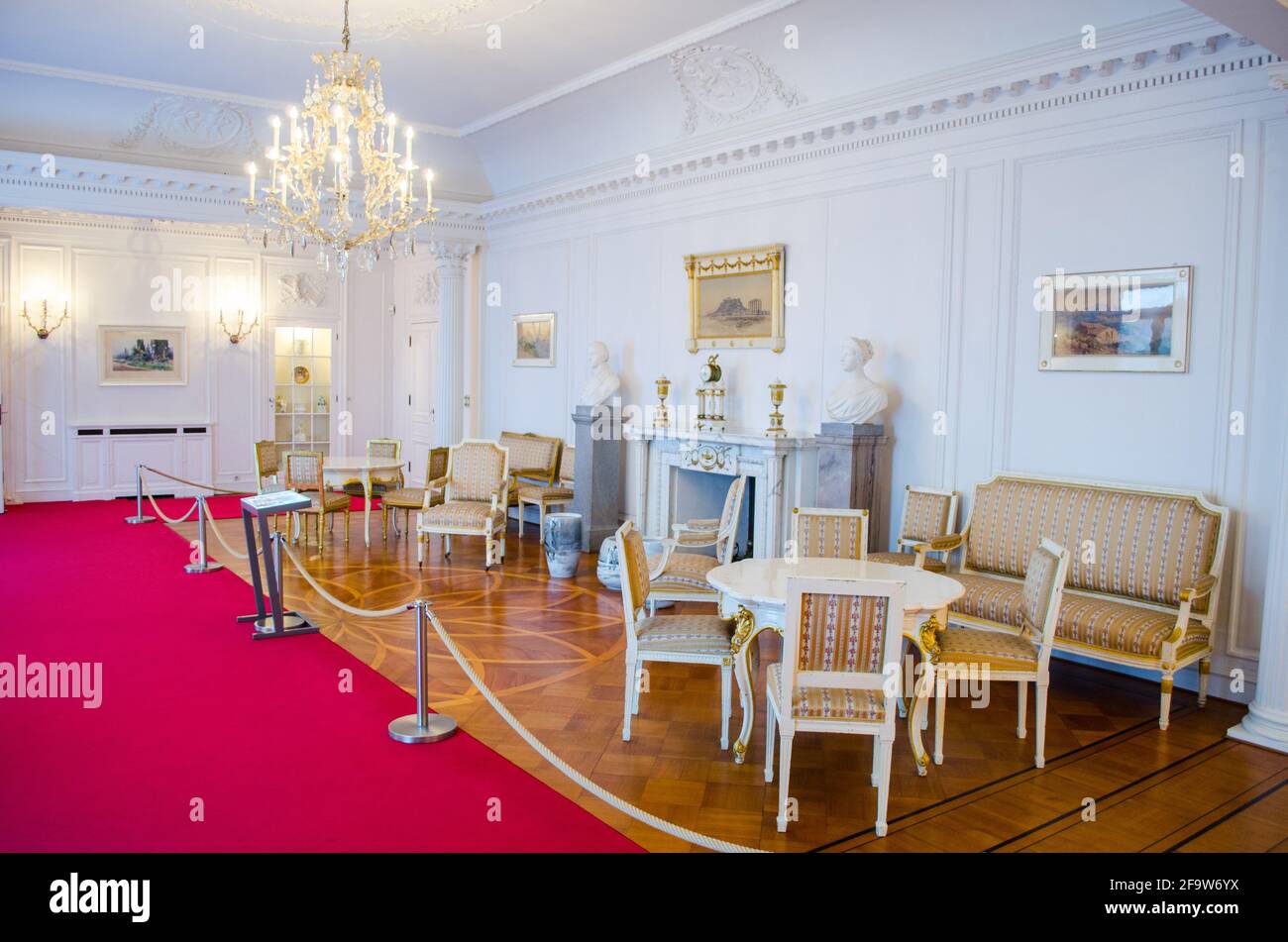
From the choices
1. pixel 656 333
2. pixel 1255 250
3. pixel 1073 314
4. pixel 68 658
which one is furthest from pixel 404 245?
pixel 1255 250

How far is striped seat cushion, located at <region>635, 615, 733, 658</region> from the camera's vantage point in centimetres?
443

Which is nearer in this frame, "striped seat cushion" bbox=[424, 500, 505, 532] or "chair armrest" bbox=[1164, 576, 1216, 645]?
"chair armrest" bbox=[1164, 576, 1216, 645]

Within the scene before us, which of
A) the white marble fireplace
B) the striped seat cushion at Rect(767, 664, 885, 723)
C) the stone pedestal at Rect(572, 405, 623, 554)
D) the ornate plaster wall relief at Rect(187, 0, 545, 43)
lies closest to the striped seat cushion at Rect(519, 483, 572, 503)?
the stone pedestal at Rect(572, 405, 623, 554)

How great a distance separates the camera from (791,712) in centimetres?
369

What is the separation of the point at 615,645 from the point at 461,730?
1639 millimetres

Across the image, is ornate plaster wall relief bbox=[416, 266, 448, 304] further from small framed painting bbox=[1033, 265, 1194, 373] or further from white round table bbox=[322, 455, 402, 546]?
small framed painting bbox=[1033, 265, 1194, 373]

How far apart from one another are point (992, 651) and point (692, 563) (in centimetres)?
221

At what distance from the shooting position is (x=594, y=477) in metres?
9.12

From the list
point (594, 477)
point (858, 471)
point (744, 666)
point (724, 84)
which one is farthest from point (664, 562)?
point (724, 84)

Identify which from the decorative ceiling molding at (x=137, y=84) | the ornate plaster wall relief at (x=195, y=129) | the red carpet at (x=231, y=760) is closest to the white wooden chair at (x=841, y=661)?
the red carpet at (x=231, y=760)

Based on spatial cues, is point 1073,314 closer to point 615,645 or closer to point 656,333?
point 615,645

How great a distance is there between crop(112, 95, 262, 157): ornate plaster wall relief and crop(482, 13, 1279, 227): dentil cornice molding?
141 inches

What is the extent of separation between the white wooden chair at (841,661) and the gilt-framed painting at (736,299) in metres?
4.47

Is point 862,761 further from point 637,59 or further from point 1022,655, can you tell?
point 637,59
